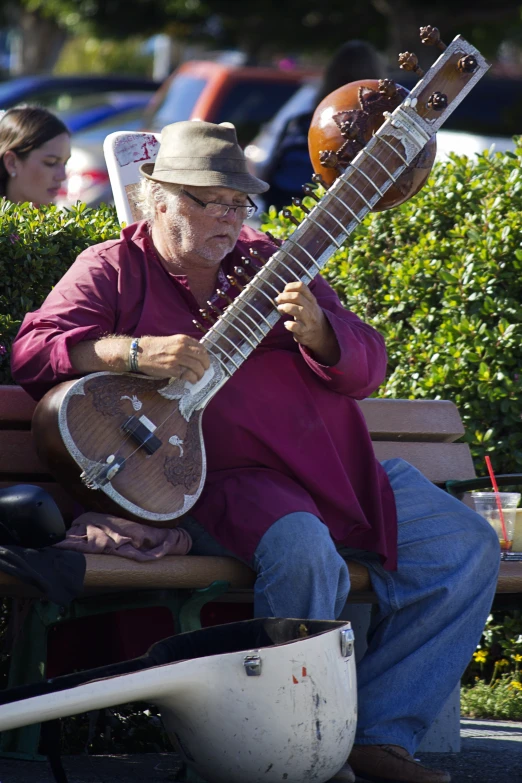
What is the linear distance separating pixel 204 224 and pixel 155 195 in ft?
0.62

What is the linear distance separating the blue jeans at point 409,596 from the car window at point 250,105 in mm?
11327

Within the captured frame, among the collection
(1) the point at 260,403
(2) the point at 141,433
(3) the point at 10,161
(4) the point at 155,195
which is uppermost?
(3) the point at 10,161

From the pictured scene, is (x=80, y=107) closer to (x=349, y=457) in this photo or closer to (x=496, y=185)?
(x=496, y=185)

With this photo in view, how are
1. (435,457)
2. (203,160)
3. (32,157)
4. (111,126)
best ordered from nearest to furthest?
1. (203,160)
2. (435,457)
3. (32,157)
4. (111,126)

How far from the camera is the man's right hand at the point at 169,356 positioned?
329 centimetres

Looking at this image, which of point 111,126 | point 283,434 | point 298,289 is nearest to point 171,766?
point 283,434

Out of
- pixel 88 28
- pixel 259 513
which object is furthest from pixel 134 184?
pixel 88 28

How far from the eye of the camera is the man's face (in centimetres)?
363

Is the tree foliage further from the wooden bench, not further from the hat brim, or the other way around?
the wooden bench

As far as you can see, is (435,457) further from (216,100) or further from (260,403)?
(216,100)

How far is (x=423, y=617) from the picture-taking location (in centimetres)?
360

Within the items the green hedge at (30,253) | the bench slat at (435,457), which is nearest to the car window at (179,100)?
the green hedge at (30,253)

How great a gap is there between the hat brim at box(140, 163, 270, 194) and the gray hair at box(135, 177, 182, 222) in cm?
3

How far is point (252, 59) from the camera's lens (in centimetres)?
2514
